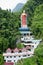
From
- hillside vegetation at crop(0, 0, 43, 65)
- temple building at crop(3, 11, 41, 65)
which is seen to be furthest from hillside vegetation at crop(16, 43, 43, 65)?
temple building at crop(3, 11, 41, 65)

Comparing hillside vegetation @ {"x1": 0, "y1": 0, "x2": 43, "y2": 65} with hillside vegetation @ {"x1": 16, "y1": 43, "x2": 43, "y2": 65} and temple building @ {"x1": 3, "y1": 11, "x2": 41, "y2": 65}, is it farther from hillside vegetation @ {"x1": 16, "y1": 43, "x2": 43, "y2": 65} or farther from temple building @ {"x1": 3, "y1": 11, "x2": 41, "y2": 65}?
temple building @ {"x1": 3, "y1": 11, "x2": 41, "y2": 65}

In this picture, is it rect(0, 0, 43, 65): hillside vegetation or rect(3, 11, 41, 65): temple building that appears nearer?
rect(0, 0, 43, 65): hillside vegetation

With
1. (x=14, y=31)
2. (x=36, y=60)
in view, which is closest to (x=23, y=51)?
(x=36, y=60)

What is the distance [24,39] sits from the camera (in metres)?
28.6

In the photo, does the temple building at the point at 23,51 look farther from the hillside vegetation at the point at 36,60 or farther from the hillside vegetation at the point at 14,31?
the hillside vegetation at the point at 36,60

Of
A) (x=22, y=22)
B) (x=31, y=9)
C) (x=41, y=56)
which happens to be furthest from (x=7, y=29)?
(x=31, y=9)

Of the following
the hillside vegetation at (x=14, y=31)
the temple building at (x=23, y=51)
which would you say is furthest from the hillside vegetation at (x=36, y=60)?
the temple building at (x=23, y=51)

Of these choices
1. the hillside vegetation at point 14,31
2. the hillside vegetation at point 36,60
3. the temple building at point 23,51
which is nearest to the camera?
the hillside vegetation at point 36,60

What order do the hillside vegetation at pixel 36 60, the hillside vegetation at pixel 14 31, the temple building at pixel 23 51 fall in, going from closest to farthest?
1. the hillside vegetation at pixel 36 60
2. the hillside vegetation at pixel 14 31
3. the temple building at pixel 23 51

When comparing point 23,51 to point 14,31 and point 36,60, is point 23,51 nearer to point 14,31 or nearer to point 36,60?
point 36,60

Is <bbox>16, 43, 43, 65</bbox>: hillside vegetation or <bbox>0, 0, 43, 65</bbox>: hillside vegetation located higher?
<bbox>0, 0, 43, 65</bbox>: hillside vegetation

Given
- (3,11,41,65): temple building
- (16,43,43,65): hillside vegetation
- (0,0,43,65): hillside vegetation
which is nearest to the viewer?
(16,43,43,65): hillside vegetation

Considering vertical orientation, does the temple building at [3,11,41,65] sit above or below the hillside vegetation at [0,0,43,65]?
below

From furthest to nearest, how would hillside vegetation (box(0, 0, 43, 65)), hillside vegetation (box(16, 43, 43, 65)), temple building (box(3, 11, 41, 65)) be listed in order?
temple building (box(3, 11, 41, 65)) → hillside vegetation (box(0, 0, 43, 65)) → hillside vegetation (box(16, 43, 43, 65))
